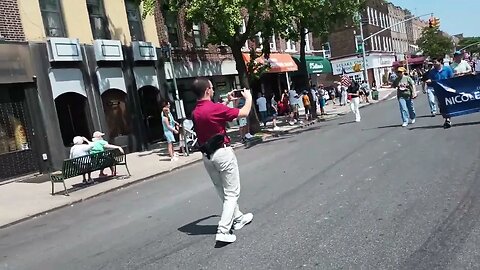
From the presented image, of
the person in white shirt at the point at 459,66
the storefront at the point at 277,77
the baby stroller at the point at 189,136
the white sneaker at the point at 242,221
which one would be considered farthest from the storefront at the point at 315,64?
the white sneaker at the point at 242,221

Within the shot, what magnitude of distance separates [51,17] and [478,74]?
12910 mm

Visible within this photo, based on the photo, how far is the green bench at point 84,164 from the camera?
444 inches

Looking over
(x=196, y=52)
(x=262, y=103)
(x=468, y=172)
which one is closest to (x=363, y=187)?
(x=468, y=172)

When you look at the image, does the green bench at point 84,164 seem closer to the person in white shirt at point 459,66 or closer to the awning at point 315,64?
the person in white shirt at point 459,66

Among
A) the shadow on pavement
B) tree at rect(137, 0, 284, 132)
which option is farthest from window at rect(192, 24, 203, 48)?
the shadow on pavement

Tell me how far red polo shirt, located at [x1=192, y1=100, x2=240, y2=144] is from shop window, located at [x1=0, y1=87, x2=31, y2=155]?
1123cm

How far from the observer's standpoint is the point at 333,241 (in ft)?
16.5

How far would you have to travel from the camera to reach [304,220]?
5.96m

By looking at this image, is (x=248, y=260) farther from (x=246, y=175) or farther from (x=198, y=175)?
(x=198, y=175)

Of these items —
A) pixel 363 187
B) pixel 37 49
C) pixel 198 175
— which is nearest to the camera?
pixel 363 187

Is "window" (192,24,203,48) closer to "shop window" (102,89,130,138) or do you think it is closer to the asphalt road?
A: "shop window" (102,89,130,138)

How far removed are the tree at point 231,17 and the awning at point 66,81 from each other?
3.21 m

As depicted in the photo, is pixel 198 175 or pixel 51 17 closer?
pixel 198 175

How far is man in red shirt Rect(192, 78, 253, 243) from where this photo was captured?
536 centimetres
